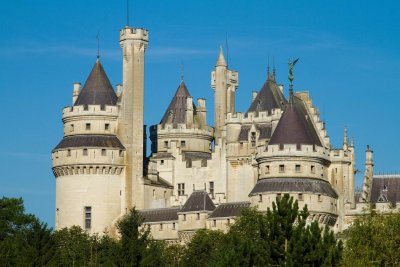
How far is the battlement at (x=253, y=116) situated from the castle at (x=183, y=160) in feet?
0.25

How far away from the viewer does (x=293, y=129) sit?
114125mm

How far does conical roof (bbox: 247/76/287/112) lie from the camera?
412ft

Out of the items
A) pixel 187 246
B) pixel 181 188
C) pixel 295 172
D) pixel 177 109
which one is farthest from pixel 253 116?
pixel 187 246

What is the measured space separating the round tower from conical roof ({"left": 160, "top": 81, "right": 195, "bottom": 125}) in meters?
19.5

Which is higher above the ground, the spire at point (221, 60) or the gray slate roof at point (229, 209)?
the spire at point (221, 60)

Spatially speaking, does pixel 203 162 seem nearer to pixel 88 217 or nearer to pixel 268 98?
pixel 268 98

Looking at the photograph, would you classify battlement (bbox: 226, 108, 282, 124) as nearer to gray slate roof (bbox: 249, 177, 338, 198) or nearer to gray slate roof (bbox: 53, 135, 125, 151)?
gray slate roof (bbox: 53, 135, 125, 151)

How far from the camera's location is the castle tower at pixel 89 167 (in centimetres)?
12206

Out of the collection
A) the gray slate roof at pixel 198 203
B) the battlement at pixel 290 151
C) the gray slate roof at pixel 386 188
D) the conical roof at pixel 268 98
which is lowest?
the gray slate roof at pixel 198 203

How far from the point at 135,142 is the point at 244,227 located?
17.2m

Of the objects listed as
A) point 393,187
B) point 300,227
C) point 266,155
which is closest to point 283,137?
point 266,155

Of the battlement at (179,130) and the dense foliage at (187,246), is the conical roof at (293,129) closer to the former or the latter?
the dense foliage at (187,246)

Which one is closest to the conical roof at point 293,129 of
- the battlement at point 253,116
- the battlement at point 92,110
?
the battlement at point 253,116

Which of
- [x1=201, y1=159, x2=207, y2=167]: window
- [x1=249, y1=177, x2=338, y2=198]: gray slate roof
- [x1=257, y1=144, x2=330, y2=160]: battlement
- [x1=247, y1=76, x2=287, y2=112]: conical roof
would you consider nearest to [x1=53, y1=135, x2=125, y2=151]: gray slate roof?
[x1=201, y1=159, x2=207, y2=167]: window
